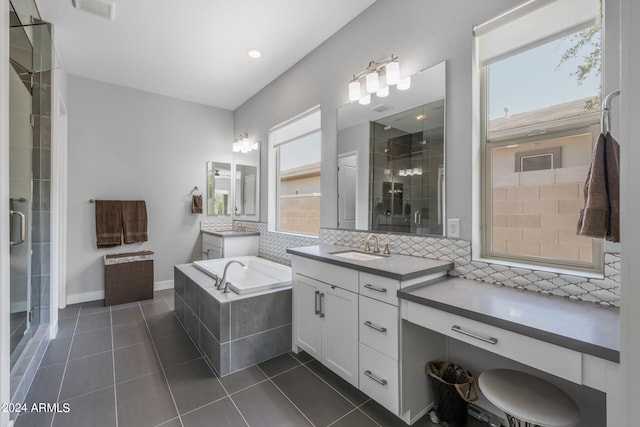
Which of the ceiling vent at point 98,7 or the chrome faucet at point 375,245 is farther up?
the ceiling vent at point 98,7

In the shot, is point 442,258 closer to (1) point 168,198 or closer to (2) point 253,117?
(2) point 253,117

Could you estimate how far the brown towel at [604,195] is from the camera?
1.07 m

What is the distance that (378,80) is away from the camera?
230 centimetres

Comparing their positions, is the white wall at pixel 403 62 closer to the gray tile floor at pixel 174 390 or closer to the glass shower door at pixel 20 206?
the gray tile floor at pixel 174 390

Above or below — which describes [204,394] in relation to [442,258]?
below

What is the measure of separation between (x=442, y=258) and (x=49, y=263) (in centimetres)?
325

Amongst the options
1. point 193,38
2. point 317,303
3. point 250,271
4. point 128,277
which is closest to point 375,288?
point 317,303

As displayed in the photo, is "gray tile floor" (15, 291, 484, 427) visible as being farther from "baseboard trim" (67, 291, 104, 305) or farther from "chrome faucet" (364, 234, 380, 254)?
"baseboard trim" (67, 291, 104, 305)

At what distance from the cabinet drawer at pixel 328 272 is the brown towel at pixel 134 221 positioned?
2701 millimetres

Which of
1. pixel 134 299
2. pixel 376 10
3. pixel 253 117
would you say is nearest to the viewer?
pixel 376 10

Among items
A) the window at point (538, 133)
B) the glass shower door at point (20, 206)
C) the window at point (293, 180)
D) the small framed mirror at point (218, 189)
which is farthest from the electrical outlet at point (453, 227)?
the small framed mirror at point (218, 189)

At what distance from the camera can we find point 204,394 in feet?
6.16

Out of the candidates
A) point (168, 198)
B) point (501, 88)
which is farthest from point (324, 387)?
point (168, 198)

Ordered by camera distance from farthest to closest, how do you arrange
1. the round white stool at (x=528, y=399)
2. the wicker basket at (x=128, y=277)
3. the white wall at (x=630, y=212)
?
the wicker basket at (x=128, y=277) < the round white stool at (x=528, y=399) < the white wall at (x=630, y=212)
